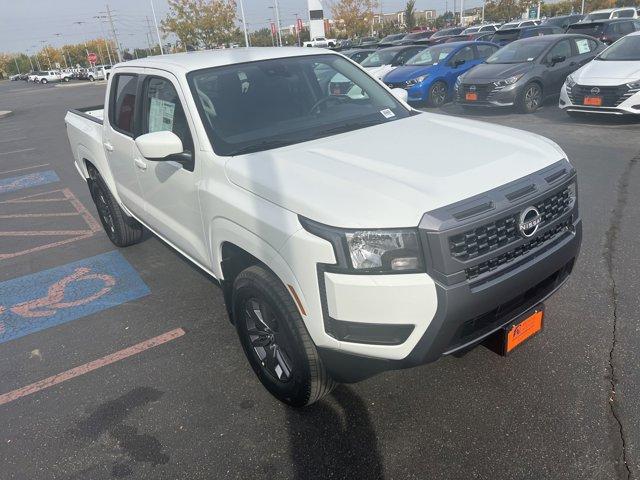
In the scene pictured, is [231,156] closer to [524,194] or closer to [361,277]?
[361,277]

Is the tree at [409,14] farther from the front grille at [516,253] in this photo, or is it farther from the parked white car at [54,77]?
the front grille at [516,253]

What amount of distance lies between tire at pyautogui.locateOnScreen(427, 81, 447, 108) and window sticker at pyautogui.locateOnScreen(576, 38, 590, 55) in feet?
10.4

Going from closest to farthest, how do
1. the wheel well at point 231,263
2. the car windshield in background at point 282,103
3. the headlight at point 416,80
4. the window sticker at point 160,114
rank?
the wheel well at point 231,263
the car windshield in background at point 282,103
the window sticker at point 160,114
the headlight at point 416,80

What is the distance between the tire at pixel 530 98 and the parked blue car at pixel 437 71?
2.64 meters

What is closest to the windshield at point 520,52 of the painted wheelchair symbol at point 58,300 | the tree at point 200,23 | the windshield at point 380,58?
the windshield at point 380,58

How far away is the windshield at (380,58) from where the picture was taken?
51.9 feet

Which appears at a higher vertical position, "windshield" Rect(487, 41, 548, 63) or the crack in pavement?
"windshield" Rect(487, 41, 548, 63)

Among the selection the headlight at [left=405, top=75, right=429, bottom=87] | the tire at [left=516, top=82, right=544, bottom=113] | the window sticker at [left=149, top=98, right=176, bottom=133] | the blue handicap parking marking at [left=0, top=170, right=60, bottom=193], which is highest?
the window sticker at [left=149, top=98, right=176, bottom=133]

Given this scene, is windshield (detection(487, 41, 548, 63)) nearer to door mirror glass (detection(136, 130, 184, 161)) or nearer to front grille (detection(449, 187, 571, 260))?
front grille (detection(449, 187, 571, 260))

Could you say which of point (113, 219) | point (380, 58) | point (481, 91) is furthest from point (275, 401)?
point (380, 58)

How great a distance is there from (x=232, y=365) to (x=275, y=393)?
1.74 feet

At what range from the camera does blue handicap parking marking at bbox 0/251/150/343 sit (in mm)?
4250

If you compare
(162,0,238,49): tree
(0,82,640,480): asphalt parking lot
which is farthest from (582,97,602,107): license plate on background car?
(162,0,238,49): tree

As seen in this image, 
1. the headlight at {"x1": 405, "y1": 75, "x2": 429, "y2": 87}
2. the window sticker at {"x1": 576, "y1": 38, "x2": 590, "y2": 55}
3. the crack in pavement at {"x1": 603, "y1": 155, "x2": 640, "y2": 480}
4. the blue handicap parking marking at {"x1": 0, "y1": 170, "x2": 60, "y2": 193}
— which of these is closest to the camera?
the crack in pavement at {"x1": 603, "y1": 155, "x2": 640, "y2": 480}
